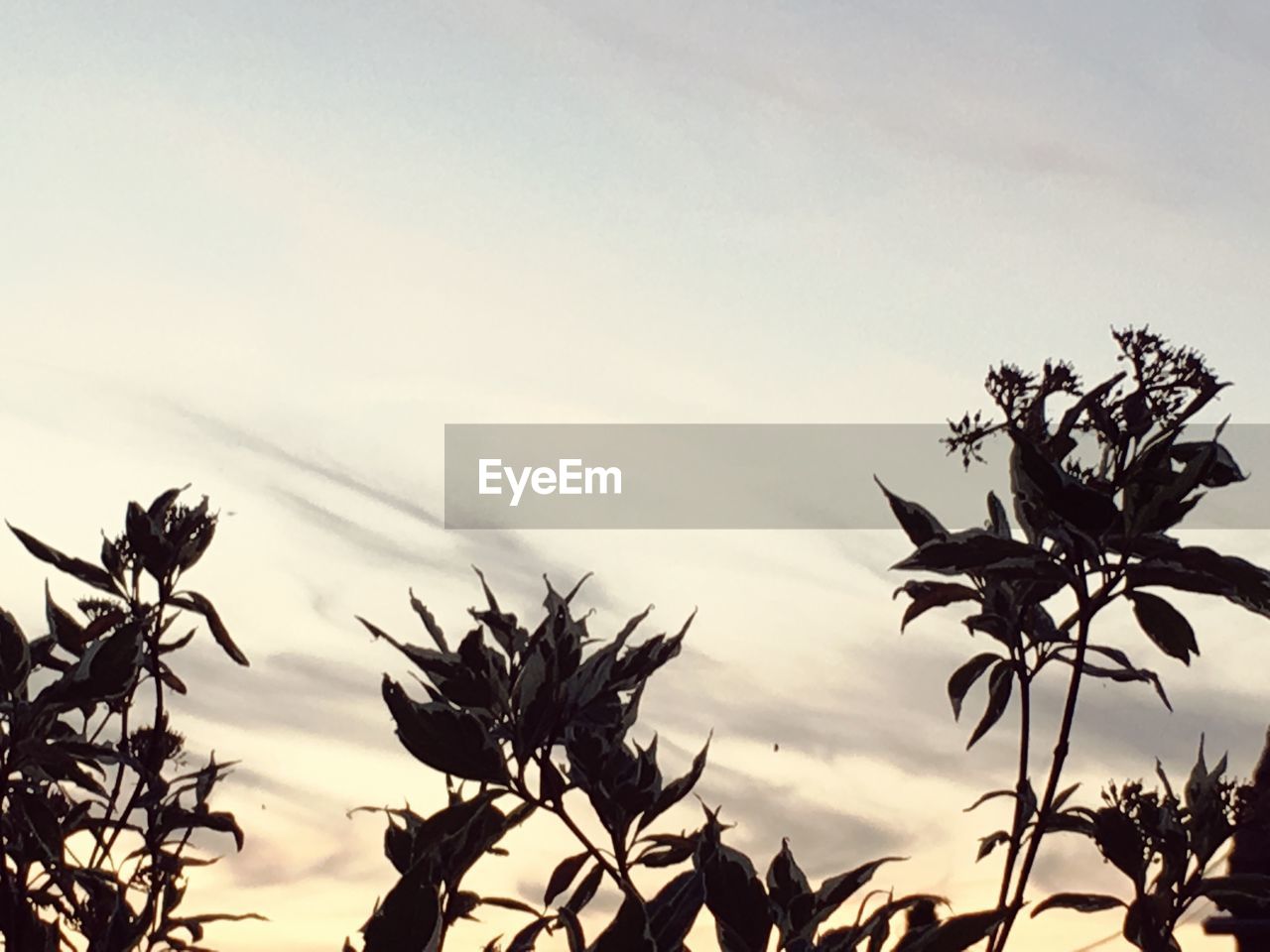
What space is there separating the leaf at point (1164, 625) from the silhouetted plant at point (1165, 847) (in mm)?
599

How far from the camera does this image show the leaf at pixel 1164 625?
10.4 feet

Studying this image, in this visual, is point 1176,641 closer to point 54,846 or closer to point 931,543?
point 931,543

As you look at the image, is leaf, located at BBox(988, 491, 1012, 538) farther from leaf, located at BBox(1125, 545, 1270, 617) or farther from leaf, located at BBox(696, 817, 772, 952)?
leaf, located at BBox(696, 817, 772, 952)

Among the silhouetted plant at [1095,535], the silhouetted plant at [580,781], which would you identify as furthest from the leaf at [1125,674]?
the silhouetted plant at [580,781]

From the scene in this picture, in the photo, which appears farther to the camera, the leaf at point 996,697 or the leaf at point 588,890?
the leaf at point 996,697

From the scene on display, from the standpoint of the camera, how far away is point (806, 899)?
2.12 metres

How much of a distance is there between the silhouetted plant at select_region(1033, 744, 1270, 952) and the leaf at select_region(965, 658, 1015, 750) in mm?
284

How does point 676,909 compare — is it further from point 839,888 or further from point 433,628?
point 433,628

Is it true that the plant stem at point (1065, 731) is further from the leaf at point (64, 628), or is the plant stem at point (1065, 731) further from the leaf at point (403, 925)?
the leaf at point (64, 628)

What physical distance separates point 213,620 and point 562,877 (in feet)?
8.08

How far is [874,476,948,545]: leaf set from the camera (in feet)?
10.9

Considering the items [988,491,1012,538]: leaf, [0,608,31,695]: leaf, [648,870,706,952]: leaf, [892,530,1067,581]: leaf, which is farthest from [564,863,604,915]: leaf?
[0,608,31,695]: leaf

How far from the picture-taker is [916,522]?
334cm

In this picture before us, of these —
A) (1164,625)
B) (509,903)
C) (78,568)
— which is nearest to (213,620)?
(78,568)
